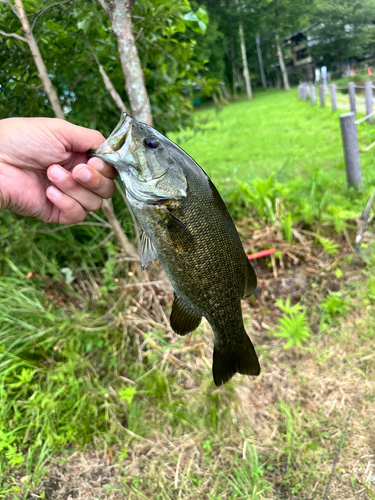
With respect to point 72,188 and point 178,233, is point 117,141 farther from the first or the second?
point 72,188

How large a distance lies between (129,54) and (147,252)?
1.63 m

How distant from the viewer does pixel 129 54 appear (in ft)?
6.96

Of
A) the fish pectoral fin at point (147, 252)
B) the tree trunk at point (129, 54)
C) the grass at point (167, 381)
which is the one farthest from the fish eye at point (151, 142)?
the grass at point (167, 381)

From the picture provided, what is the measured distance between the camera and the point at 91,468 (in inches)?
88.9

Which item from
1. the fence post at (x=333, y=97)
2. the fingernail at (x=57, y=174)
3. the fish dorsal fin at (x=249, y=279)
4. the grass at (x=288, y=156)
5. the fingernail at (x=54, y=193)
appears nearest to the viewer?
the fish dorsal fin at (x=249, y=279)

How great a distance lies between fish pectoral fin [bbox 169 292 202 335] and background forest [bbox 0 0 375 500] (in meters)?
0.55

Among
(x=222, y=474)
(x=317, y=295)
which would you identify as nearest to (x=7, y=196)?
(x=222, y=474)

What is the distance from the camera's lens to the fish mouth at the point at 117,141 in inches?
42.3

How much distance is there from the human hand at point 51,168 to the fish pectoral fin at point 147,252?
41cm

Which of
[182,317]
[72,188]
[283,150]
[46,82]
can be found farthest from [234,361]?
[283,150]

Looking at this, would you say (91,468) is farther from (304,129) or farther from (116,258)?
(304,129)

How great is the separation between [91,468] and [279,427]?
141 centimetres

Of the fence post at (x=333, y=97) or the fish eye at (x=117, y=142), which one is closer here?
the fish eye at (x=117, y=142)

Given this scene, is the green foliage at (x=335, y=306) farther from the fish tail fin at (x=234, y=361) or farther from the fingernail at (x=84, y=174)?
the fingernail at (x=84, y=174)
